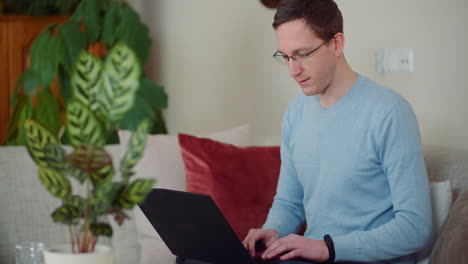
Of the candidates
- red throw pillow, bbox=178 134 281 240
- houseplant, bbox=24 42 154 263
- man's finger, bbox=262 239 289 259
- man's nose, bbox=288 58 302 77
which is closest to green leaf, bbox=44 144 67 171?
houseplant, bbox=24 42 154 263

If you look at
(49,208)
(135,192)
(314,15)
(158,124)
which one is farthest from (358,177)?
(158,124)

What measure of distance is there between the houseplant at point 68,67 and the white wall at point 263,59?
336mm

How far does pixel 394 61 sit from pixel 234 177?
0.69m

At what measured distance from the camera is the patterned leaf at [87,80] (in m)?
0.86

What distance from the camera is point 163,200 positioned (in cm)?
139

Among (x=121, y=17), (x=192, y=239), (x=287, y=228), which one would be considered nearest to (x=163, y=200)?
(x=192, y=239)

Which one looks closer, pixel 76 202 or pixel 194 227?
pixel 76 202

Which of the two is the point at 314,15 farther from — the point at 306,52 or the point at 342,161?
the point at 342,161

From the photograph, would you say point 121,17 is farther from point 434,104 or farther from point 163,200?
point 163,200

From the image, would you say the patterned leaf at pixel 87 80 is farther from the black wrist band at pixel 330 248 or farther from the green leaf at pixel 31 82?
the green leaf at pixel 31 82

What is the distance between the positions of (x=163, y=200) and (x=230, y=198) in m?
0.63

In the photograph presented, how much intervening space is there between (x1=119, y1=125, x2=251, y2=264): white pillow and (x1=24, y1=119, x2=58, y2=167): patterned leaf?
1157 mm

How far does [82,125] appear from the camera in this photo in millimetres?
856

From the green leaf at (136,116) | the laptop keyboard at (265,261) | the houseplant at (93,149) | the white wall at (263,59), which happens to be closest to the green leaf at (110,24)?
the green leaf at (136,116)
